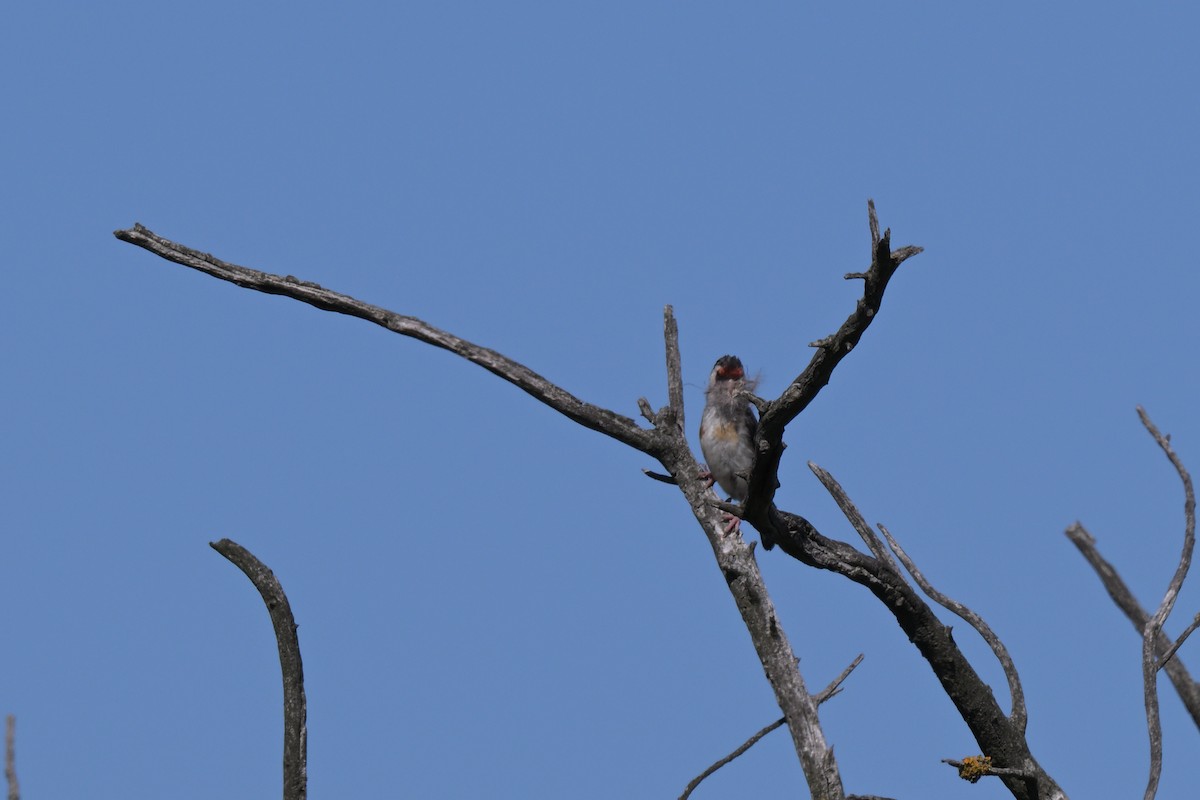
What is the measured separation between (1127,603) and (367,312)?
7.34 metres

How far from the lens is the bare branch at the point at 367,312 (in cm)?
697

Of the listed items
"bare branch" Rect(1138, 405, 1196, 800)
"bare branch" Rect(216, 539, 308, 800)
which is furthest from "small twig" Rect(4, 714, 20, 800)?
"bare branch" Rect(1138, 405, 1196, 800)

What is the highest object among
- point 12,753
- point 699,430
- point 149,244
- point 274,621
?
point 699,430

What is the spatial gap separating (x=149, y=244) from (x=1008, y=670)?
5.61 metres

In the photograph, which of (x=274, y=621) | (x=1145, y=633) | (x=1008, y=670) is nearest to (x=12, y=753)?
(x=274, y=621)

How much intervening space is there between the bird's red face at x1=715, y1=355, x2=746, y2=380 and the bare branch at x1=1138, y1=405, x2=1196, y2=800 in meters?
3.68

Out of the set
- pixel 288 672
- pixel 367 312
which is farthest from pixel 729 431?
pixel 288 672

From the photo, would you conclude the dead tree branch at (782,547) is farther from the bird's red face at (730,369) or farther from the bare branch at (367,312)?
the bird's red face at (730,369)

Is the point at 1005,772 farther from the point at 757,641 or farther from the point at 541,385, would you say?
the point at 541,385

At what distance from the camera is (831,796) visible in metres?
7.64

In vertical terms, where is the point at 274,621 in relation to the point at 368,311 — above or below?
below

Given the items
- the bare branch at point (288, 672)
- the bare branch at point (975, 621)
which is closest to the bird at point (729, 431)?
the bare branch at point (975, 621)

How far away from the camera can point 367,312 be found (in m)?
7.02

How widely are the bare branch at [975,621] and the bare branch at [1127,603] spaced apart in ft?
10.1
